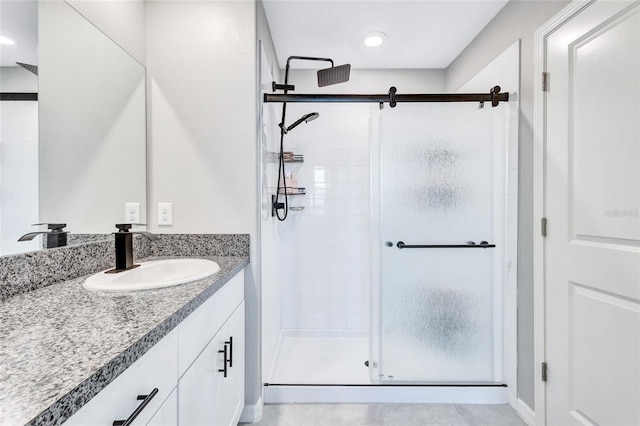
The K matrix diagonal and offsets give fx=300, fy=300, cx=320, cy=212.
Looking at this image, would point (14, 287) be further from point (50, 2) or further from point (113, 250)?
point (50, 2)

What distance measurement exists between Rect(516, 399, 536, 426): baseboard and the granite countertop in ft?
5.98

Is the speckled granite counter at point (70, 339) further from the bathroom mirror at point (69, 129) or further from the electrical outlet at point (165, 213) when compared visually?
the electrical outlet at point (165, 213)

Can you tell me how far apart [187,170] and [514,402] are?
90.3 inches

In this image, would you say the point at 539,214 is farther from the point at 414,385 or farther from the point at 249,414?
the point at 249,414

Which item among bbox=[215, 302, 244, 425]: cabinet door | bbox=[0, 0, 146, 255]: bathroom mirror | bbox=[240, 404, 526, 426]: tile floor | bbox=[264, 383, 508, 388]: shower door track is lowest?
bbox=[240, 404, 526, 426]: tile floor

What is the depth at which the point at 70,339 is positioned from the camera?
0.63m

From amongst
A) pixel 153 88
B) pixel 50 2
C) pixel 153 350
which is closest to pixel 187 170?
pixel 153 88

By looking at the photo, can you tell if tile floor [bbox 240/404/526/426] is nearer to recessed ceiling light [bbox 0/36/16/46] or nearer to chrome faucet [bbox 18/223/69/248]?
chrome faucet [bbox 18/223/69/248]

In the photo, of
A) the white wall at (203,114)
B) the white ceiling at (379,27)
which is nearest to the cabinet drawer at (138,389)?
the white wall at (203,114)

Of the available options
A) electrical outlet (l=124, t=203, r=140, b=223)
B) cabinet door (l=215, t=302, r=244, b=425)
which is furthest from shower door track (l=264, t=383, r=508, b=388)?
electrical outlet (l=124, t=203, r=140, b=223)

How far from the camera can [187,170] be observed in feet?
5.35

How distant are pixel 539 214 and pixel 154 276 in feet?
6.27

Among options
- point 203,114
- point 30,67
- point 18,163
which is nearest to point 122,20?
point 203,114

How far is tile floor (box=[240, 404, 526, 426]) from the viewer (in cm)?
166
